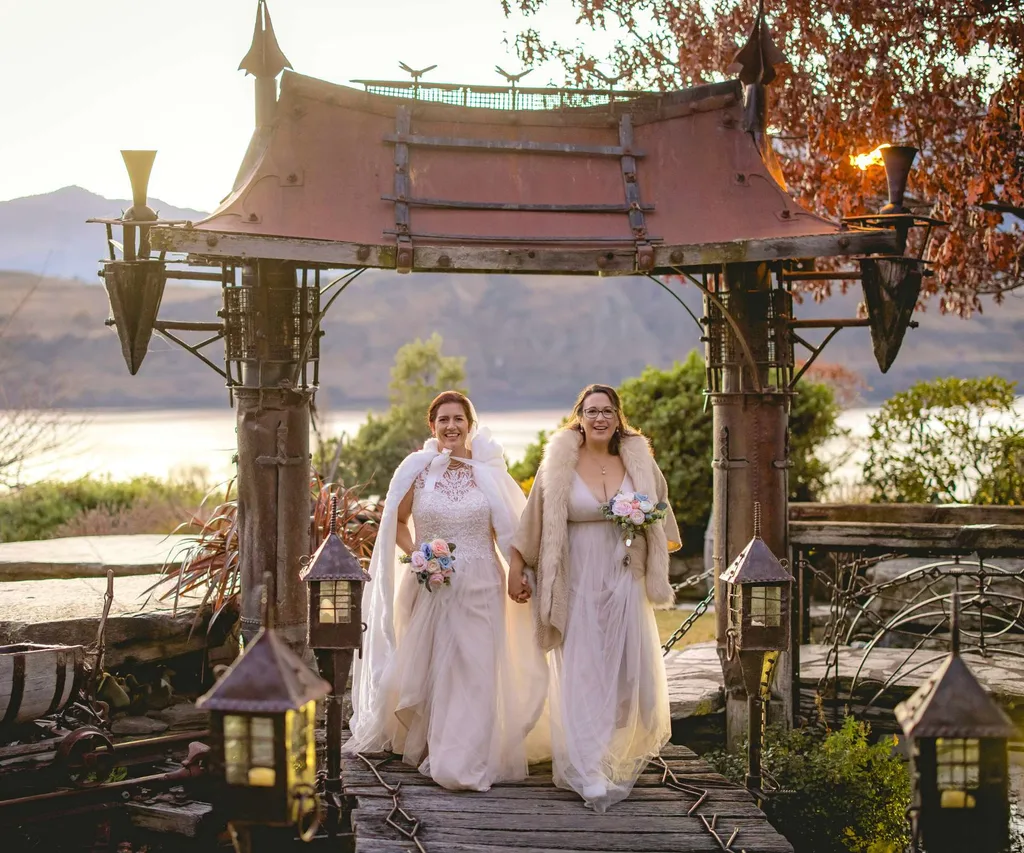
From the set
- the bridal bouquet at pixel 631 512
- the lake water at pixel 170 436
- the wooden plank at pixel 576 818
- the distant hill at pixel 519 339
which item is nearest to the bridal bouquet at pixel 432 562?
the bridal bouquet at pixel 631 512

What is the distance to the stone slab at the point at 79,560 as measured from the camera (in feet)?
33.6

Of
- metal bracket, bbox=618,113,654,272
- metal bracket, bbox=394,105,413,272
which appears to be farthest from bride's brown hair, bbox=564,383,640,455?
metal bracket, bbox=394,105,413,272

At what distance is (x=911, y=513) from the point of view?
1137cm

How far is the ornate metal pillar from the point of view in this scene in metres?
7.50

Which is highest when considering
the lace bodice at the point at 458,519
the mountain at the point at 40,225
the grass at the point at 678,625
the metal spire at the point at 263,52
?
the mountain at the point at 40,225

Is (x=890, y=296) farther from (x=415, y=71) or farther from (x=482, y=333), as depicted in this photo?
(x=482, y=333)

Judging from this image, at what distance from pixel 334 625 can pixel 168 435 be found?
46818 mm

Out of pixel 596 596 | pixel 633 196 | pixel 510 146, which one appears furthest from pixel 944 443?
pixel 596 596

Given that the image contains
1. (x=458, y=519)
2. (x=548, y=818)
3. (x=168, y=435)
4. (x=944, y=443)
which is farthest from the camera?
(x=168, y=435)

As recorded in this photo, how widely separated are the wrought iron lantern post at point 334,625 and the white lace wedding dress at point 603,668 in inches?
51.1

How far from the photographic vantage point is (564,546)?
653cm

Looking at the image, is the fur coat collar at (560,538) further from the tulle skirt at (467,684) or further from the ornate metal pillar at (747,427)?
the ornate metal pillar at (747,427)

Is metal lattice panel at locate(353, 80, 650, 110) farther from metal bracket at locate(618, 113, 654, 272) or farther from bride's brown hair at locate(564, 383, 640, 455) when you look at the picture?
bride's brown hair at locate(564, 383, 640, 455)

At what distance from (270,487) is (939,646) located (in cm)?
609
